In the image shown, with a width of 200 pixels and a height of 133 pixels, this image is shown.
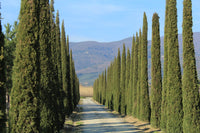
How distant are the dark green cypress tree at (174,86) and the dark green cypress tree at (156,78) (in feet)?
13.1

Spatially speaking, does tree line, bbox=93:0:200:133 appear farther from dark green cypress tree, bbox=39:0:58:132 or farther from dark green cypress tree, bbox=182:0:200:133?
dark green cypress tree, bbox=39:0:58:132

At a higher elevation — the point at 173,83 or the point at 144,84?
the point at 173,83

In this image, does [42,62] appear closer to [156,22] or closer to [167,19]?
[167,19]

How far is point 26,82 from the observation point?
11.7 metres

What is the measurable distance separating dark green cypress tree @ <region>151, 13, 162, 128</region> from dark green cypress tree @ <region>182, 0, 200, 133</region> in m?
5.78

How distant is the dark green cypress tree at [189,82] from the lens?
1469 cm

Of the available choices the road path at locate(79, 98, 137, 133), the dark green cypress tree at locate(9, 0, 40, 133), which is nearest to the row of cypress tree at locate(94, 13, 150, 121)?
the road path at locate(79, 98, 137, 133)

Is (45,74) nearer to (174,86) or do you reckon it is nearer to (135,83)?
(174,86)

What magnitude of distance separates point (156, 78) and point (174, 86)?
4.98m

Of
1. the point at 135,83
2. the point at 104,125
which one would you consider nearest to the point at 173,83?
the point at 104,125

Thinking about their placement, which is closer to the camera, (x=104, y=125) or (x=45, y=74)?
(x=45, y=74)

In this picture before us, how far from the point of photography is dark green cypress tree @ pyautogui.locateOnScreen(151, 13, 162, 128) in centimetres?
2100

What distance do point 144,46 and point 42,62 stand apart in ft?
44.1

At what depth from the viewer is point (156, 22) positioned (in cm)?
2278
